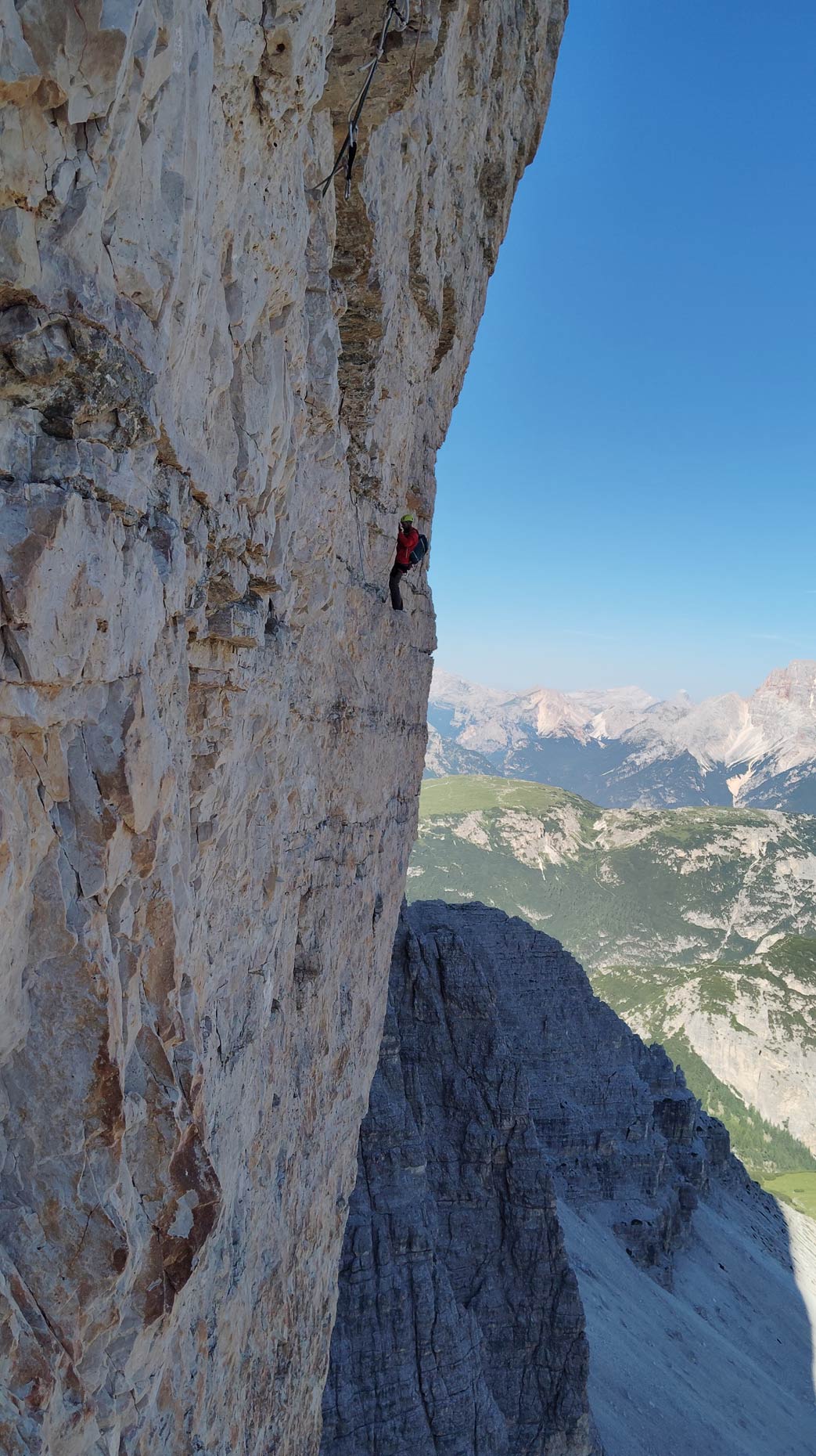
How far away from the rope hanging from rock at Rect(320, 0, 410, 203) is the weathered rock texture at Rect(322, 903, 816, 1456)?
19.8 m

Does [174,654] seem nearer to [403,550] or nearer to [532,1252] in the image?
[403,550]

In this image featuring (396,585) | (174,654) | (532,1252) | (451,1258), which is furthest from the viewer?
(532,1252)

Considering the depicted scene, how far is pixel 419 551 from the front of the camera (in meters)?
12.3

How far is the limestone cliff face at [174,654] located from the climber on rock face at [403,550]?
7.18ft

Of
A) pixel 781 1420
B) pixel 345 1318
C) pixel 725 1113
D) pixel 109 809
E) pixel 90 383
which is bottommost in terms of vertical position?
pixel 725 1113

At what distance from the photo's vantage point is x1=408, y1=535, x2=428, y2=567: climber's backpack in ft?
39.3

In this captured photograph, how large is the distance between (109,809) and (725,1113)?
124660 millimetres

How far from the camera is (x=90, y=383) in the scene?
3498 mm

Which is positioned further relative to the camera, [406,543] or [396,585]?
[406,543]

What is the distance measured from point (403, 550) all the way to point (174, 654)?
7.39 metres

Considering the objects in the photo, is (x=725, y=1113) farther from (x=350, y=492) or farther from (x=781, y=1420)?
(x=350, y=492)

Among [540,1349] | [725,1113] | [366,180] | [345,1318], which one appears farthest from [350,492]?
[725,1113]

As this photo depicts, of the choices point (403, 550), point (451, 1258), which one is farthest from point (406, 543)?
point (451, 1258)

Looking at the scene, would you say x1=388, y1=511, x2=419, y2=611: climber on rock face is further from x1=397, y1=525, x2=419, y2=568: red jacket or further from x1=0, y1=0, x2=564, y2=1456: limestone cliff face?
x1=0, y1=0, x2=564, y2=1456: limestone cliff face
